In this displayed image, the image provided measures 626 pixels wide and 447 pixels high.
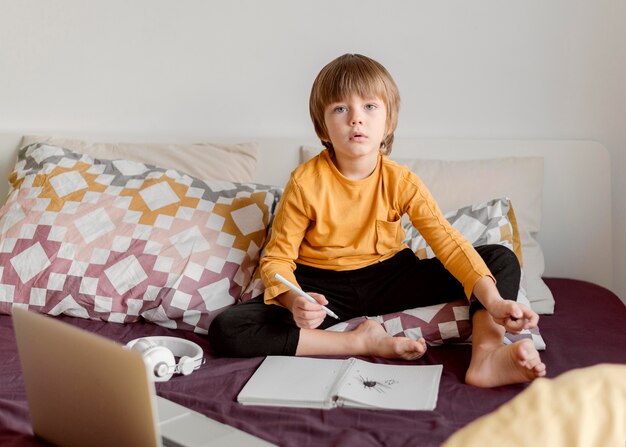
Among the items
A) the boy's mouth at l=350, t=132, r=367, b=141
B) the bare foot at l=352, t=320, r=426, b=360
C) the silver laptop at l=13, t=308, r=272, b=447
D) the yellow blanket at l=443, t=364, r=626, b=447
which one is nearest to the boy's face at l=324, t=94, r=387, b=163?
the boy's mouth at l=350, t=132, r=367, b=141

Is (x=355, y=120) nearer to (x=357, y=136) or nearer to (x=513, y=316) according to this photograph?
(x=357, y=136)

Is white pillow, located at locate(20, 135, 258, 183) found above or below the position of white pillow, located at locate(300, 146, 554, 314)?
above

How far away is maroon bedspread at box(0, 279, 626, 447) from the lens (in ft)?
4.03

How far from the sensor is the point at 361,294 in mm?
1729

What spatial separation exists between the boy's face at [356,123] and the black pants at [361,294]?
267 mm

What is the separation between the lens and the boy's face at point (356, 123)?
5.49ft

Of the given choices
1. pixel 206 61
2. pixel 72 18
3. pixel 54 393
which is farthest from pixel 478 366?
pixel 72 18

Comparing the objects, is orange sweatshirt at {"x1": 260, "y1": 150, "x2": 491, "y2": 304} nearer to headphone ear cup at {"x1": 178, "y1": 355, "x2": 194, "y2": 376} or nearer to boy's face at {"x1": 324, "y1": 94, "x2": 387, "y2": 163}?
boy's face at {"x1": 324, "y1": 94, "x2": 387, "y2": 163}

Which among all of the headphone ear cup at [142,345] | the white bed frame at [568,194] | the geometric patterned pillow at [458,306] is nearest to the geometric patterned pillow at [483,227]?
the geometric patterned pillow at [458,306]

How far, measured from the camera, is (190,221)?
1.89m

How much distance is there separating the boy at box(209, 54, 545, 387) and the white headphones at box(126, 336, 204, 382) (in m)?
0.06

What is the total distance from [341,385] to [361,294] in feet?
1.23

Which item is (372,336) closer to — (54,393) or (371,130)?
(371,130)

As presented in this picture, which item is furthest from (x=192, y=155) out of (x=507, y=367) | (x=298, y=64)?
(x=507, y=367)
